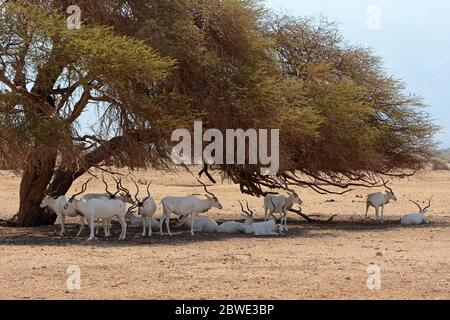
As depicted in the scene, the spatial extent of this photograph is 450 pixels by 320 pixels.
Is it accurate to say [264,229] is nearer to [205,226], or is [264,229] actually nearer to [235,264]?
[205,226]

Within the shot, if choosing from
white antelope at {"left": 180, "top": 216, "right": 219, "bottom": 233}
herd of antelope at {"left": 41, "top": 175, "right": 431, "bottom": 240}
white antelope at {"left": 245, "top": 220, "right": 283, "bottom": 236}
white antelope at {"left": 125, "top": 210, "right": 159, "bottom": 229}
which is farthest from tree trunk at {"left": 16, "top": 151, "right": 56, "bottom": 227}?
white antelope at {"left": 245, "top": 220, "right": 283, "bottom": 236}

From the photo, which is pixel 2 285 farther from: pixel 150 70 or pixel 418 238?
pixel 418 238

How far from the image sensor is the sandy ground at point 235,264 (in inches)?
477

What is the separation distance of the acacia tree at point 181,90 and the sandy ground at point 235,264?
2110 mm

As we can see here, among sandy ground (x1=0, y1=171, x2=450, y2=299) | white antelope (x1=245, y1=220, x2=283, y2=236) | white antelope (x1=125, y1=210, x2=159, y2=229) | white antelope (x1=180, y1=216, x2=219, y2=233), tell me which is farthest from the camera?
white antelope (x1=125, y1=210, x2=159, y2=229)

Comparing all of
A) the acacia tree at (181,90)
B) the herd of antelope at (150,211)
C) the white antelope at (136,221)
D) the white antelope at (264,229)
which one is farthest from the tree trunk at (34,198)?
the white antelope at (264,229)

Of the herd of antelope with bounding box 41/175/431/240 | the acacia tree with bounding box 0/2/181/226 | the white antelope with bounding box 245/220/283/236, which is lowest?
the white antelope with bounding box 245/220/283/236

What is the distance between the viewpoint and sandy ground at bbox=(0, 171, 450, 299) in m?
12.1

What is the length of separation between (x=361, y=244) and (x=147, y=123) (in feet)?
19.4

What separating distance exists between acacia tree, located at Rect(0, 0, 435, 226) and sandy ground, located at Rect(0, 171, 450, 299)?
6.92 feet

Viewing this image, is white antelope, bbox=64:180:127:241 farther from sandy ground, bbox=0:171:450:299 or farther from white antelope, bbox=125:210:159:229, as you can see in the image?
white antelope, bbox=125:210:159:229

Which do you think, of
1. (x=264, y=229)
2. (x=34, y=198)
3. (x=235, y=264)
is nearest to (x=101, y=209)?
(x=264, y=229)

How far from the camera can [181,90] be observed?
22.1 meters
